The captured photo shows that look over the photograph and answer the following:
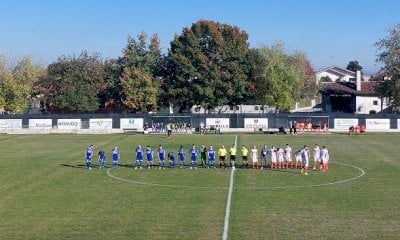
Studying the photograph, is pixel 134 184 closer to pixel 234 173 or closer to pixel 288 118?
pixel 234 173

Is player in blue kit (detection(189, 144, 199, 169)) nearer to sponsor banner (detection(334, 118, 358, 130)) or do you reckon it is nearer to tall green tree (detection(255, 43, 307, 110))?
sponsor banner (detection(334, 118, 358, 130))

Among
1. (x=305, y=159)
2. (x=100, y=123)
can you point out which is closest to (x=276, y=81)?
(x=100, y=123)

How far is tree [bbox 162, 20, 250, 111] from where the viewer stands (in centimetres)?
7844

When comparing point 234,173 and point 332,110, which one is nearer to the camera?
point 234,173

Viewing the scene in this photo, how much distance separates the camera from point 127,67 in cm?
8262

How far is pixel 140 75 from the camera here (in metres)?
79.8

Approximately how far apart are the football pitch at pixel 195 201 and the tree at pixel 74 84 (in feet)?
126

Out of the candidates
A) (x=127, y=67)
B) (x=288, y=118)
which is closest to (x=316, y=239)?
(x=288, y=118)

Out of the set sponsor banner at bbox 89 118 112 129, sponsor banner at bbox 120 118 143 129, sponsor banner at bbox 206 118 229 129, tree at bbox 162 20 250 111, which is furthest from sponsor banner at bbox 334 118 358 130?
sponsor banner at bbox 89 118 112 129

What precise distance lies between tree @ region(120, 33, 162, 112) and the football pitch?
1450 inches

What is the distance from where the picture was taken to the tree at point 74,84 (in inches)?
3187

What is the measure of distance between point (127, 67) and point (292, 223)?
64.0 m


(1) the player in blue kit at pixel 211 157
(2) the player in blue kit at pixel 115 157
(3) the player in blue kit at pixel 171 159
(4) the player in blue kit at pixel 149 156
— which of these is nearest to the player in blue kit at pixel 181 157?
(3) the player in blue kit at pixel 171 159

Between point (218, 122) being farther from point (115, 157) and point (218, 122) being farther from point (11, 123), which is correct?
point (115, 157)
